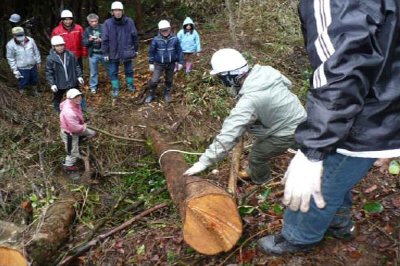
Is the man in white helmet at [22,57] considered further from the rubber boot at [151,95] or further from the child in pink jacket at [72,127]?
the child in pink jacket at [72,127]

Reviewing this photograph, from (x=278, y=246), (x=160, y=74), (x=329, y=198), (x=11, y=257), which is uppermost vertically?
(x=329, y=198)

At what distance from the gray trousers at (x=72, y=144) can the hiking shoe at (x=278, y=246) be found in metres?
4.04

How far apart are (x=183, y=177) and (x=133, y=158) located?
2.78 meters

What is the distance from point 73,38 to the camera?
898cm

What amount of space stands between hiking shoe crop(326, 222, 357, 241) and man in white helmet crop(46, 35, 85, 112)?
19.7 ft

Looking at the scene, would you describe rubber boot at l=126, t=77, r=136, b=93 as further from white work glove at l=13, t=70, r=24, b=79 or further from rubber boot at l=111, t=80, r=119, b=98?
white work glove at l=13, t=70, r=24, b=79

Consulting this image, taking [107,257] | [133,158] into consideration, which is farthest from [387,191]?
[133,158]

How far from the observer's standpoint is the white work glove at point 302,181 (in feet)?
6.79

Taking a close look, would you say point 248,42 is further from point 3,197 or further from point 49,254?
point 49,254

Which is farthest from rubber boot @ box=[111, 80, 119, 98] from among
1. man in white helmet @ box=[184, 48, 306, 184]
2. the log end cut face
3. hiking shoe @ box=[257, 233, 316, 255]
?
hiking shoe @ box=[257, 233, 316, 255]

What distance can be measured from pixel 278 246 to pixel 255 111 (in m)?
1.33

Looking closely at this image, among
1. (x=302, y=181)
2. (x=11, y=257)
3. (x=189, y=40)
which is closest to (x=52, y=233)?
(x=11, y=257)

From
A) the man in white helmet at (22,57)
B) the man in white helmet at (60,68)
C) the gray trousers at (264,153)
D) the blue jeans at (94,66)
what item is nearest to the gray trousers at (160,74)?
the blue jeans at (94,66)

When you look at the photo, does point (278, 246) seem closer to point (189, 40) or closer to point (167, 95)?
point (167, 95)
